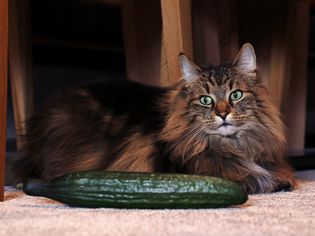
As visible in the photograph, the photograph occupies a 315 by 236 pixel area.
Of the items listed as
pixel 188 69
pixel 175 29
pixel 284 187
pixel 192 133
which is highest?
pixel 175 29

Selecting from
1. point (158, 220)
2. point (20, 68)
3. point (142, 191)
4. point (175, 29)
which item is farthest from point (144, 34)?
point (158, 220)

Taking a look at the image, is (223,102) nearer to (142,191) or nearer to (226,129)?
(226,129)

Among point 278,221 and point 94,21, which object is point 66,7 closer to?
point 94,21

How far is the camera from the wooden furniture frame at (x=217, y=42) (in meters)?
1.86

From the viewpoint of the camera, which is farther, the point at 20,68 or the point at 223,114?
the point at 20,68

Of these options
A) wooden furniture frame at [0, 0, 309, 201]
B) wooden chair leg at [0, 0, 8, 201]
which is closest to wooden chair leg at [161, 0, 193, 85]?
wooden furniture frame at [0, 0, 309, 201]

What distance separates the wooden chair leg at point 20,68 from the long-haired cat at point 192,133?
0.34 metres

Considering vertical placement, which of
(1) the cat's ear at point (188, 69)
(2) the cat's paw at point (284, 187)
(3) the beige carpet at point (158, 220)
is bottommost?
(2) the cat's paw at point (284, 187)

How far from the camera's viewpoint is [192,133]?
135cm

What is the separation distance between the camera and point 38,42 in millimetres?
2314

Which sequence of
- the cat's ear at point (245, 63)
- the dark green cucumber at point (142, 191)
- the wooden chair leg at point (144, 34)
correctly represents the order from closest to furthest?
the dark green cucumber at point (142, 191) < the cat's ear at point (245, 63) < the wooden chair leg at point (144, 34)

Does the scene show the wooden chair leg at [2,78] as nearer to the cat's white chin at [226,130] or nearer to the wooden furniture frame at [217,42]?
the cat's white chin at [226,130]

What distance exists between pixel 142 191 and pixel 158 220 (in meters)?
0.14

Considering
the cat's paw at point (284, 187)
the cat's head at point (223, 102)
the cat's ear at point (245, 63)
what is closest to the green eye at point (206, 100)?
the cat's head at point (223, 102)
